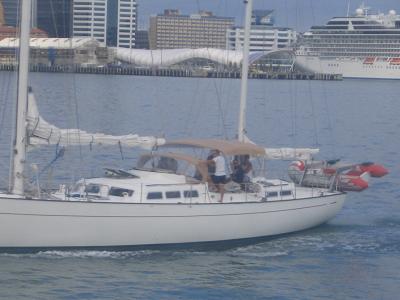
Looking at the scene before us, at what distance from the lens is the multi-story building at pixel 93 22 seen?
142 metres

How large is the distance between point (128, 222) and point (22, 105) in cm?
285

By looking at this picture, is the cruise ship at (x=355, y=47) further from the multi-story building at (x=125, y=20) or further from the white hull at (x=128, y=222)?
the white hull at (x=128, y=222)

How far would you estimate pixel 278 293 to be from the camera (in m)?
18.8

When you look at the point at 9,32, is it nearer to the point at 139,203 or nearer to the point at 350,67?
the point at 350,67

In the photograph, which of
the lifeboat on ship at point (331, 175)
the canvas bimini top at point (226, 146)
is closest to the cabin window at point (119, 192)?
the canvas bimini top at point (226, 146)

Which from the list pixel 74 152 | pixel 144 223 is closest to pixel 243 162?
pixel 144 223

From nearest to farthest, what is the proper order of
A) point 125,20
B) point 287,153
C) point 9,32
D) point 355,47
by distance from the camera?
point 287,153 → point 9,32 → point 355,47 → point 125,20

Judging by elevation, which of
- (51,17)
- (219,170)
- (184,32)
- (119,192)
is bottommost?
(119,192)

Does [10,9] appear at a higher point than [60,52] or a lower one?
higher

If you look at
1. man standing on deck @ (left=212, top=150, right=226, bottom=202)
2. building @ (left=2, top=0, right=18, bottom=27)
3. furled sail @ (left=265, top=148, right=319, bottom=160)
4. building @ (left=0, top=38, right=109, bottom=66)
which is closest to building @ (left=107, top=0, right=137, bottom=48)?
building @ (left=0, top=38, right=109, bottom=66)

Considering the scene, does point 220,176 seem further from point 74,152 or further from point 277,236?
point 74,152

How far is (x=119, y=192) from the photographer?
19984 mm

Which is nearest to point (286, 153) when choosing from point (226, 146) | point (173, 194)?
point (226, 146)

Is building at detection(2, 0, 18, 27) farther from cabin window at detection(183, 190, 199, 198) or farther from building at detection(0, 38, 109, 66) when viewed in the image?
cabin window at detection(183, 190, 199, 198)
